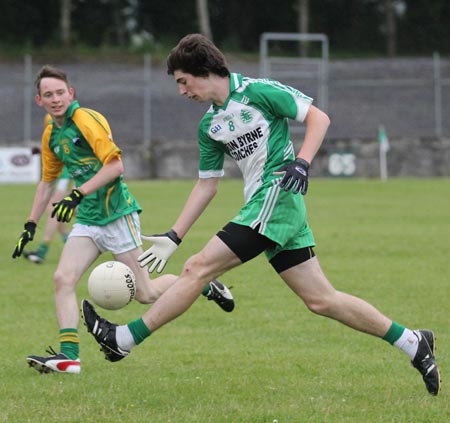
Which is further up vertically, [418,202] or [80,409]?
[80,409]

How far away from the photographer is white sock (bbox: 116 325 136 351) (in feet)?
19.1

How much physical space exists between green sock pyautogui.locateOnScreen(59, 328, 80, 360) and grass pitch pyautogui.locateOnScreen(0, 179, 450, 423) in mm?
163

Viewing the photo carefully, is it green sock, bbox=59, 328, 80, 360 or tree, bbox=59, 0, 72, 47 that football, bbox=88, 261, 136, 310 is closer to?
green sock, bbox=59, 328, 80, 360

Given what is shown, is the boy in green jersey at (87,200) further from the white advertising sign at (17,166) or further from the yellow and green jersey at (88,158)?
the white advertising sign at (17,166)

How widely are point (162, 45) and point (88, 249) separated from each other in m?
38.6

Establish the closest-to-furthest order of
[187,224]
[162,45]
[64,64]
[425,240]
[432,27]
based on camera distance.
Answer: [187,224] < [425,240] < [64,64] < [162,45] < [432,27]

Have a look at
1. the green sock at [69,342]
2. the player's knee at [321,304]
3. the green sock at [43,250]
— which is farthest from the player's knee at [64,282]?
the green sock at [43,250]

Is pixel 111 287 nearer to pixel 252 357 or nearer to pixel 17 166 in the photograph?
pixel 252 357

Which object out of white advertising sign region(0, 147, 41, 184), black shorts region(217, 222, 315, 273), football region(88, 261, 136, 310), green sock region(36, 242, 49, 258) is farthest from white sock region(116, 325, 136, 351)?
white advertising sign region(0, 147, 41, 184)

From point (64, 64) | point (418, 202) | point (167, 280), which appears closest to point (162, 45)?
point (64, 64)

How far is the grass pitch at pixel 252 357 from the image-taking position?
570cm

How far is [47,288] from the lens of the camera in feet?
35.9

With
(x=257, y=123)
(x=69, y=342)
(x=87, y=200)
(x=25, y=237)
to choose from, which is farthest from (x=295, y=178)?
(x=25, y=237)

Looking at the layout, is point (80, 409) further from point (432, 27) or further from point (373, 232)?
point (432, 27)
